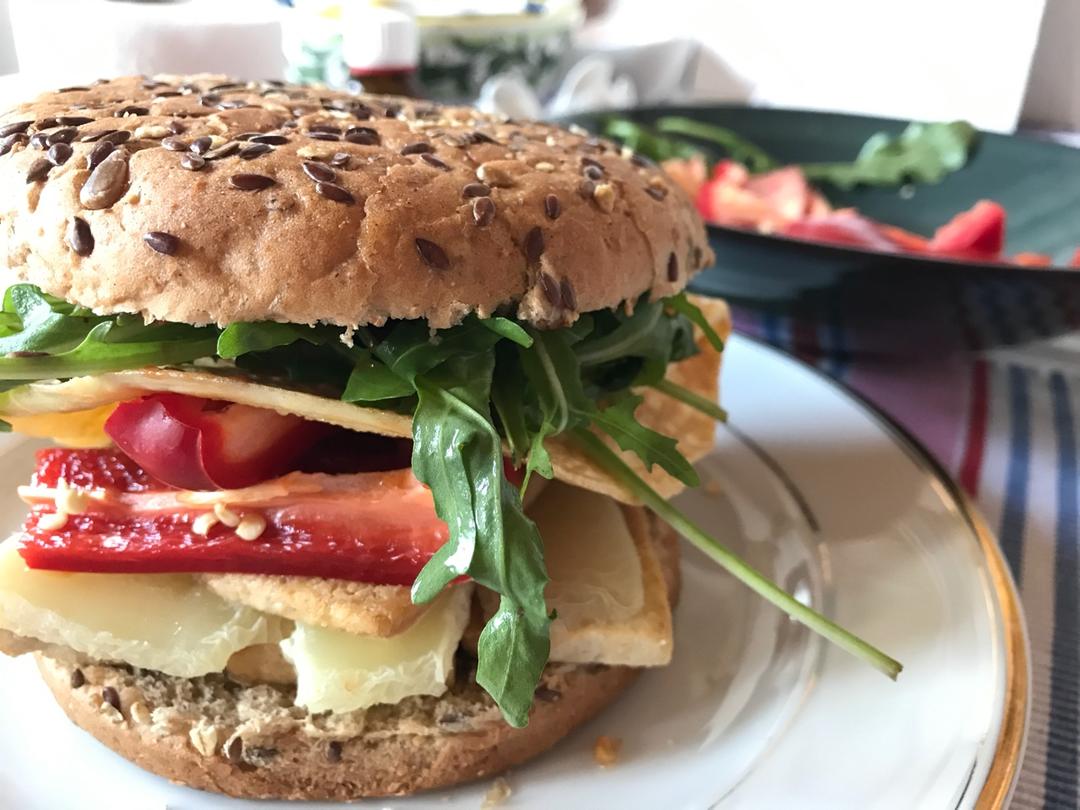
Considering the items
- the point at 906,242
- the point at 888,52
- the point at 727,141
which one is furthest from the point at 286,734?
the point at 888,52

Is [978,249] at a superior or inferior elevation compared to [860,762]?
superior

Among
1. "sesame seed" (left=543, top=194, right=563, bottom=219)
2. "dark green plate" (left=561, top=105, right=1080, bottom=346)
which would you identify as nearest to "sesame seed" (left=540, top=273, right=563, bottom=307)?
"sesame seed" (left=543, top=194, right=563, bottom=219)

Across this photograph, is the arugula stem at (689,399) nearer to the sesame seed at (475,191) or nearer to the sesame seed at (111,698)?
the sesame seed at (475,191)

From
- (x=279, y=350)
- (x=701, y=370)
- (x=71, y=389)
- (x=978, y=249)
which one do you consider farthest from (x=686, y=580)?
(x=978, y=249)

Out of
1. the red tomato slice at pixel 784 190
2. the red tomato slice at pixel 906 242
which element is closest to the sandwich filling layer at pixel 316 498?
the red tomato slice at pixel 906 242

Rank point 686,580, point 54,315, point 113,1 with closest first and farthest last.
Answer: point 54,315
point 686,580
point 113,1

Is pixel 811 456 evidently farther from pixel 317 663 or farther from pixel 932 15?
pixel 932 15

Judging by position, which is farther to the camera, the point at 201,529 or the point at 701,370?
the point at 701,370
